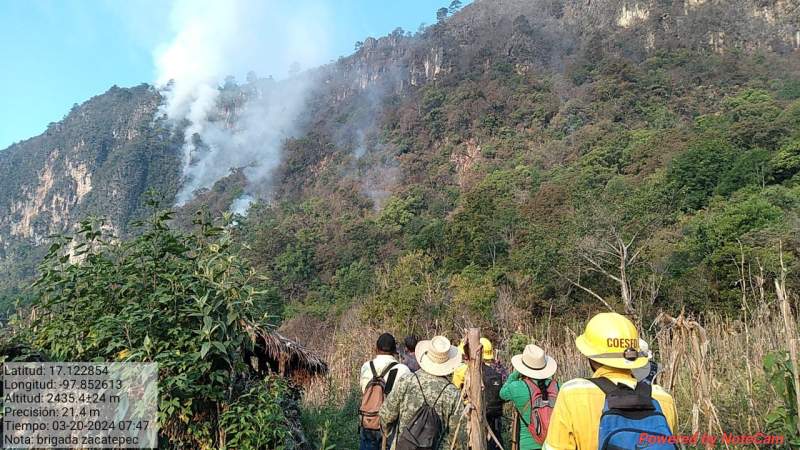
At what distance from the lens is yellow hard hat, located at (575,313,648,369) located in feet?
6.21

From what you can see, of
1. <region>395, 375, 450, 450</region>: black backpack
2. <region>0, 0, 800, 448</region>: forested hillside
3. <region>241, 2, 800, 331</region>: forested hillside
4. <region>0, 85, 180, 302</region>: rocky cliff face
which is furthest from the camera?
<region>0, 85, 180, 302</region>: rocky cliff face

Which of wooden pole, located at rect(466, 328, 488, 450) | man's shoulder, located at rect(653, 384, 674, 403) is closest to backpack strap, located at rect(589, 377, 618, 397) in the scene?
man's shoulder, located at rect(653, 384, 674, 403)

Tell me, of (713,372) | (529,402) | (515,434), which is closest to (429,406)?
(529,402)

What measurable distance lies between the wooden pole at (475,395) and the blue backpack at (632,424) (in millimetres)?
575

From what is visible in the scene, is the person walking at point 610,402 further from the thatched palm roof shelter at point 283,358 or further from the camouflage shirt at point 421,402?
the thatched palm roof shelter at point 283,358

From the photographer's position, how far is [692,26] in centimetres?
6122

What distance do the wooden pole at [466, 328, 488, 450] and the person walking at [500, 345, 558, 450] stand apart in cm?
125

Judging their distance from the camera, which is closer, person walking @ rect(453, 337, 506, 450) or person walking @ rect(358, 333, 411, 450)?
person walking @ rect(358, 333, 411, 450)

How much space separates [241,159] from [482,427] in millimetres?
98729

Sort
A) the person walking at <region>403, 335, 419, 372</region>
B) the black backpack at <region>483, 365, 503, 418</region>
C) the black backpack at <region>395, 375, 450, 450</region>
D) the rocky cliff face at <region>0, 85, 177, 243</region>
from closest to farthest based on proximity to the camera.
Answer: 1. the black backpack at <region>395, 375, 450, 450</region>
2. the black backpack at <region>483, 365, 503, 418</region>
3. the person walking at <region>403, 335, 419, 372</region>
4. the rocky cliff face at <region>0, 85, 177, 243</region>

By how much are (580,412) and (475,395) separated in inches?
19.6

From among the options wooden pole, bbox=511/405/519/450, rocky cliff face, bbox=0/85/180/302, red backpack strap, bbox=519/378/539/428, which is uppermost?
rocky cliff face, bbox=0/85/180/302

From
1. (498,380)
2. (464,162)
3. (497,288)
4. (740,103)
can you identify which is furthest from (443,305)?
(464,162)

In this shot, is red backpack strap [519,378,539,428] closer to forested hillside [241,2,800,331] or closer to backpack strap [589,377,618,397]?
backpack strap [589,377,618,397]
